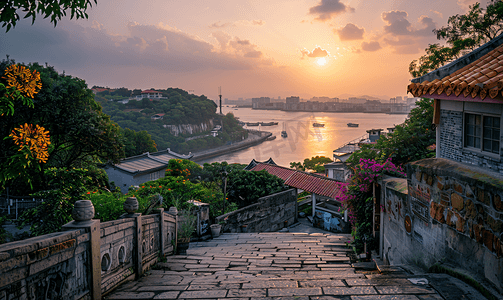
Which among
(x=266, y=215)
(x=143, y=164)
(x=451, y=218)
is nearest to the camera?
(x=451, y=218)

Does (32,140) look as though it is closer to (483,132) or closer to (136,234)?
(136,234)

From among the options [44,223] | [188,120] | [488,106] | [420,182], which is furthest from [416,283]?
[188,120]

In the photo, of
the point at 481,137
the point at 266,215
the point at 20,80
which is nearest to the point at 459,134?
the point at 481,137

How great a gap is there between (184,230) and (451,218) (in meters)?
5.67

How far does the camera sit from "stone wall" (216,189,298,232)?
40.0 ft

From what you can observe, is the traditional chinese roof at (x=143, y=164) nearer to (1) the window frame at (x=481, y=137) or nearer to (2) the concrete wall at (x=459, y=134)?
(2) the concrete wall at (x=459, y=134)

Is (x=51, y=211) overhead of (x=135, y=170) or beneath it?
overhead

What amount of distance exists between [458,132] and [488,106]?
0.77 metres

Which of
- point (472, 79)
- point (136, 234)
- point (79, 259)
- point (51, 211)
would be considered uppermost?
point (472, 79)

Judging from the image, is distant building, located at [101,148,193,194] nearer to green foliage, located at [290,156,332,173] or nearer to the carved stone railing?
green foliage, located at [290,156,332,173]

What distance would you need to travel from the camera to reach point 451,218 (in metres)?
4.02

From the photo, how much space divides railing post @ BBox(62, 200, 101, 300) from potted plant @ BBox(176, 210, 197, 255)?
3498mm

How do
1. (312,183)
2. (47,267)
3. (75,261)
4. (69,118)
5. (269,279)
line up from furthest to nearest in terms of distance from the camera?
(312,183) → (69,118) → (269,279) → (75,261) → (47,267)

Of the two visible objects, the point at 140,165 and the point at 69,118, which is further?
the point at 140,165
